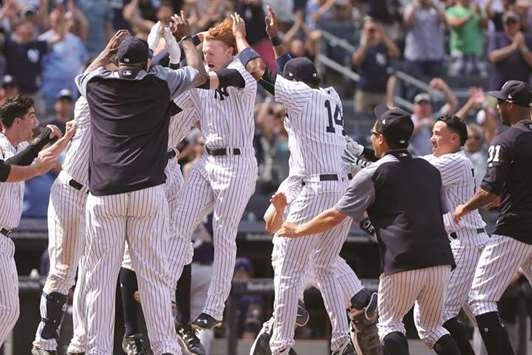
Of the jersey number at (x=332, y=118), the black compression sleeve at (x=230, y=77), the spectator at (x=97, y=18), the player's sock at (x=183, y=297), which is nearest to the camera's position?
the black compression sleeve at (x=230, y=77)

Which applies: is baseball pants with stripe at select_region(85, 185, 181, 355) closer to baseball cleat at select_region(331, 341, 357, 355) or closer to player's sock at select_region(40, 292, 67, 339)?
player's sock at select_region(40, 292, 67, 339)

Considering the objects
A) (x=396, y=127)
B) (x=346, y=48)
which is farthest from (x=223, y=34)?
(x=346, y=48)

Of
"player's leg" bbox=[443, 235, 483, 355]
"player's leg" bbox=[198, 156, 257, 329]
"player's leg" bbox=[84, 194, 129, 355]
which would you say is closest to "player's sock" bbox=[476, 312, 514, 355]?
"player's leg" bbox=[443, 235, 483, 355]

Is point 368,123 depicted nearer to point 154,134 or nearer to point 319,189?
point 319,189

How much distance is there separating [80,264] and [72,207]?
72 cm

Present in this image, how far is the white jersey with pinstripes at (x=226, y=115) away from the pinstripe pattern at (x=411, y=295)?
5.97 feet

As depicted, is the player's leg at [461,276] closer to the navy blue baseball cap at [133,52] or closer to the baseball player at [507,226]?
the baseball player at [507,226]

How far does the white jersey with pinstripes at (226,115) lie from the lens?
10.9 m

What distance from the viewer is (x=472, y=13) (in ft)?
66.6

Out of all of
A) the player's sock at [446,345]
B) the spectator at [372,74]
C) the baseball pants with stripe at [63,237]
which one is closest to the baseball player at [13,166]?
the baseball pants with stripe at [63,237]

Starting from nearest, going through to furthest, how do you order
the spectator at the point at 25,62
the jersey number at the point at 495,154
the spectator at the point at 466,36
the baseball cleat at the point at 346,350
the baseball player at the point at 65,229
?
1. the jersey number at the point at 495,154
2. the baseball player at the point at 65,229
3. the baseball cleat at the point at 346,350
4. the spectator at the point at 25,62
5. the spectator at the point at 466,36

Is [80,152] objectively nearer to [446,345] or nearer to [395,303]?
[395,303]

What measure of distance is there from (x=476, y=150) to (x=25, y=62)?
599 centimetres

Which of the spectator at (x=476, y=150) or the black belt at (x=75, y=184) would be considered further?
the spectator at (x=476, y=150)
